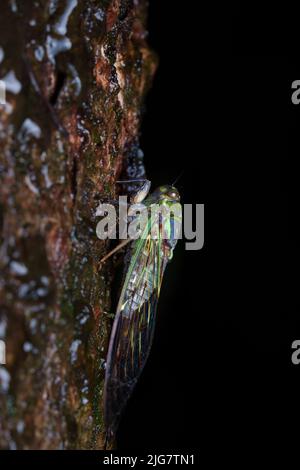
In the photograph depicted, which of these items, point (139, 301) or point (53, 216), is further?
point (139, 301)

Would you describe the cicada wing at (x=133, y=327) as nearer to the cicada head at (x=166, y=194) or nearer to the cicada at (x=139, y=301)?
the cicada at (x=139, y=301)

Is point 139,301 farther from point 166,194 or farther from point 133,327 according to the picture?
point 166,194

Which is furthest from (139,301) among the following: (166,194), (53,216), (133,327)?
(53,216)

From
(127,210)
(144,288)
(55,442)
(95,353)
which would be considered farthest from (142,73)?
(55,442)

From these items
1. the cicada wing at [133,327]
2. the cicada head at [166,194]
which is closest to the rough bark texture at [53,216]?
the cicada wing at [133,327]

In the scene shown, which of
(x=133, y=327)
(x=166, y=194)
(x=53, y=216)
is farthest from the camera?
(x=166, y=194)

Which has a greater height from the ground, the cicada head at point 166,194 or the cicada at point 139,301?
the cicada head at point 166,194

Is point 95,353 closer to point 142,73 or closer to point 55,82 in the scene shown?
point 55,82

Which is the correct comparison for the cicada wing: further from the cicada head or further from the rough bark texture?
the cicada head
